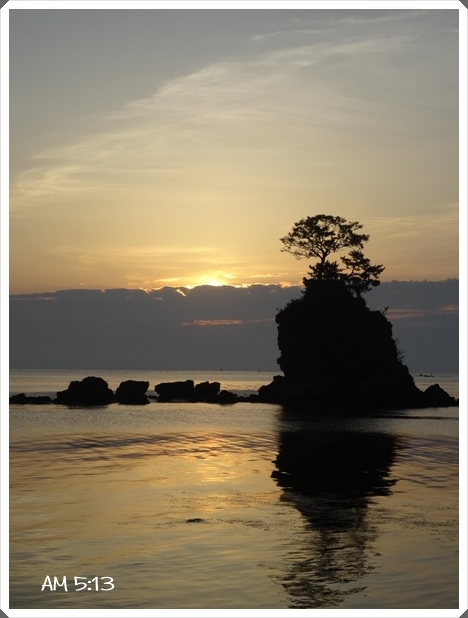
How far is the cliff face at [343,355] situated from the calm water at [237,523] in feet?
134

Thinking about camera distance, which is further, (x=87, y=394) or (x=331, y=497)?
(x=87, y=394)

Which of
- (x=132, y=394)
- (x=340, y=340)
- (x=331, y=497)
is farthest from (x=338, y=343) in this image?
(x=331, y=497)

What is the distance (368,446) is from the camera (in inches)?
2188

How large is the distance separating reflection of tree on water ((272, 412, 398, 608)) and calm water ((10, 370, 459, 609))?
8 cm

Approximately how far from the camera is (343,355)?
99.0 meters

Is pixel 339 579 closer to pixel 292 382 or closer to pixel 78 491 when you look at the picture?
pixel 78 491

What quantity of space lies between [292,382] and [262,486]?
6942cm

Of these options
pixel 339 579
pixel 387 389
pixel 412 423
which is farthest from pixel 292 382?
pixel 339 579

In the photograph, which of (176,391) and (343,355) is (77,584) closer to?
(343,355)

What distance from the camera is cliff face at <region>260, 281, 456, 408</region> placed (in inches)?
3903

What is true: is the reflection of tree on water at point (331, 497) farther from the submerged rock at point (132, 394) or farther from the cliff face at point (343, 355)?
the submerged rock at point (132, 394)

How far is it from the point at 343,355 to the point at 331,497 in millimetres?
65484

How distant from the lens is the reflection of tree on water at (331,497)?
70.2ft

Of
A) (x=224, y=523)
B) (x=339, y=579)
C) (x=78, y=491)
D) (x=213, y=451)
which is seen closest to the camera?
(x=339, y=579)
